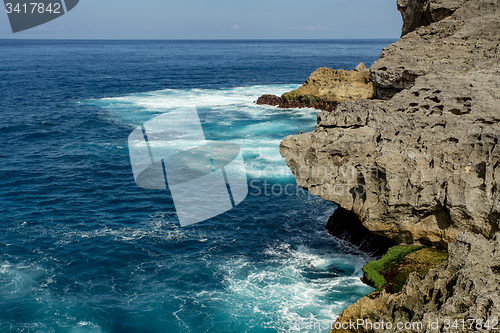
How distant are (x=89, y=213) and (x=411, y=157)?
25.1m

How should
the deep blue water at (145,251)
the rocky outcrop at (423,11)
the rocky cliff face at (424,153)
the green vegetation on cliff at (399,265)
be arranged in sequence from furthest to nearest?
the rocky outcrop at (423,11), the deep blue water at (145,251), the green vegetation on cliff at (399,265), the rocky cliff face at (424,153)

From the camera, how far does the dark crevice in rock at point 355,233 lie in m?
26.9

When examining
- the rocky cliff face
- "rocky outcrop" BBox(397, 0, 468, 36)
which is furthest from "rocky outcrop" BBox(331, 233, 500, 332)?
"rocky outcrop" BBox(397, 0, 468, 36)

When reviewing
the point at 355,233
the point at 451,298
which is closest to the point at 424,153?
the point at 355,233

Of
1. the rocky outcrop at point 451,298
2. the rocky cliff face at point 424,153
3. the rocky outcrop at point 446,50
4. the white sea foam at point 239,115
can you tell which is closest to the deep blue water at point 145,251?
the white sea foam at point 239,115

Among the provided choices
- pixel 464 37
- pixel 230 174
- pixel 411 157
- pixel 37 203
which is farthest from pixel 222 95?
pixel 411 157

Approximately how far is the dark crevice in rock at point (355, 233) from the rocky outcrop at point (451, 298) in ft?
32.2

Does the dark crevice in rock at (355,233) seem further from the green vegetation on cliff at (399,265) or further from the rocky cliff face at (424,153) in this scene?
the rocky cliff face at (424,153)

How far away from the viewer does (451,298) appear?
12.8 meters

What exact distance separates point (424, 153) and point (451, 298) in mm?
10051

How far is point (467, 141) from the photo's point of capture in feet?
67.8

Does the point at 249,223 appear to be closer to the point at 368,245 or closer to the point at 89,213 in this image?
the point at 368,245

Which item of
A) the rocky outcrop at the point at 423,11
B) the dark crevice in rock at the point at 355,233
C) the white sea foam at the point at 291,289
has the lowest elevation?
the white sea foam at the point at 291,289

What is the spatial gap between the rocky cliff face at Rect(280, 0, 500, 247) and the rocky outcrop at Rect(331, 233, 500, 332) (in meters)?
5.48
